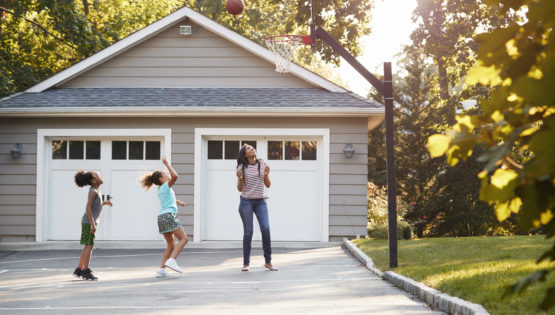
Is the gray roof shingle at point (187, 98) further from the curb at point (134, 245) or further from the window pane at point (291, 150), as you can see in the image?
the curb at point (134, 245)

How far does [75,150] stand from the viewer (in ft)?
48.3

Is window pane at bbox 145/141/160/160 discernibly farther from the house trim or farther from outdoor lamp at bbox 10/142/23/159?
outdoor lamp at bbox 10/142/23/159

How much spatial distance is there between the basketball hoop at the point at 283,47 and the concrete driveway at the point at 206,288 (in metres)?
4.04

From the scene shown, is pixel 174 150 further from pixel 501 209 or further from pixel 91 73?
pixel 501 209

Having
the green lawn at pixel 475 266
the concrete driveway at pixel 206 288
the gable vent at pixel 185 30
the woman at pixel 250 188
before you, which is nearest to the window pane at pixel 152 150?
the gable vent at pixel 185 30

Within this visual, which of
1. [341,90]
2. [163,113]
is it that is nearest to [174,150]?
[163,113]

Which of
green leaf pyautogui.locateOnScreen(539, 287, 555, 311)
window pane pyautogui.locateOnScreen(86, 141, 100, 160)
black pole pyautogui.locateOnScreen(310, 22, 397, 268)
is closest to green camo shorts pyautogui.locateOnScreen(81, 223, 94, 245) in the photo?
black pole pyautogui.locateOnScreen(310, 22, 397, 268)

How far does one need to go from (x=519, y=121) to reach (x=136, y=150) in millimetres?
13525

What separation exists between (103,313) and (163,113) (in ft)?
26.7

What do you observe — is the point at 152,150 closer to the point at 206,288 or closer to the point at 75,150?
the point at 75,150

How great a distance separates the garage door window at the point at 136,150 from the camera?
14602 millimetres

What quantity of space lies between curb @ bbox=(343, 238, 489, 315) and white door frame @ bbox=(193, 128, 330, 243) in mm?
4717

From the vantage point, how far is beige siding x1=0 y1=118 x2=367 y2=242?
14133mm

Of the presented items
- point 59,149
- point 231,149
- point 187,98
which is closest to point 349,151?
point 231,149
